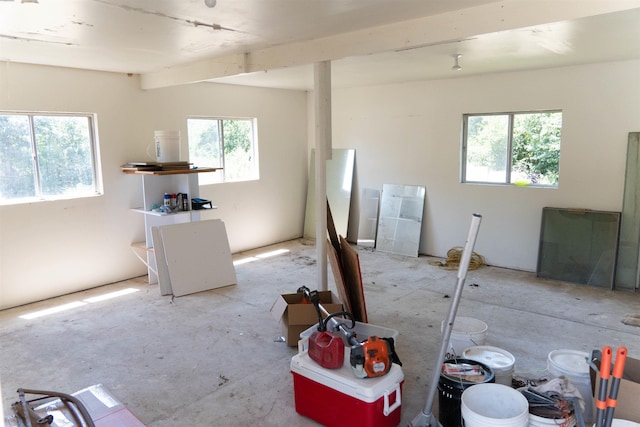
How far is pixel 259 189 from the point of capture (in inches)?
278

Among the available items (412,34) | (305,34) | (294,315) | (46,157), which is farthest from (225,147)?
(412,34)

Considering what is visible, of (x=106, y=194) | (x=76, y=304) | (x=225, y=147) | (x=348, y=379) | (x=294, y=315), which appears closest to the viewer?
(x=348, y=379)

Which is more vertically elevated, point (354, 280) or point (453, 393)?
point (354, 280)

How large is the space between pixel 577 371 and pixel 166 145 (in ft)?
14.9

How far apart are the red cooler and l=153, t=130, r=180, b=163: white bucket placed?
3.42 metres

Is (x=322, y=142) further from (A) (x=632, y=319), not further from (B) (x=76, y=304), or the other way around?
(A) (x=632, y=319)

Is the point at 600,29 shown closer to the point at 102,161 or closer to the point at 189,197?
the point at 189,197

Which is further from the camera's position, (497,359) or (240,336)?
(240,336)

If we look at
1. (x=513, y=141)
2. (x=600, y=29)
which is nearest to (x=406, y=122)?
(x=513, y=141)

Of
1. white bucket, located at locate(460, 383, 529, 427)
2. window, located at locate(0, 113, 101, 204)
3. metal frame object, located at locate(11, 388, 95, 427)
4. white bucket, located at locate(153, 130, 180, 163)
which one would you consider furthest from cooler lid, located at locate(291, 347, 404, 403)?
window, located at locate(0, 113, 101, 204)

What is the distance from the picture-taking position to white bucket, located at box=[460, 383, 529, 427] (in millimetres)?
2119

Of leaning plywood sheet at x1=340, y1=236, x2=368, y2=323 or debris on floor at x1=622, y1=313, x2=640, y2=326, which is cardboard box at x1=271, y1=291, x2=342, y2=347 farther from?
debris on floor at x1=622, y1=313, x2=640, y2=326

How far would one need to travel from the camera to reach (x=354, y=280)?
150 inches

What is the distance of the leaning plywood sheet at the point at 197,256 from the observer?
16.6ft
